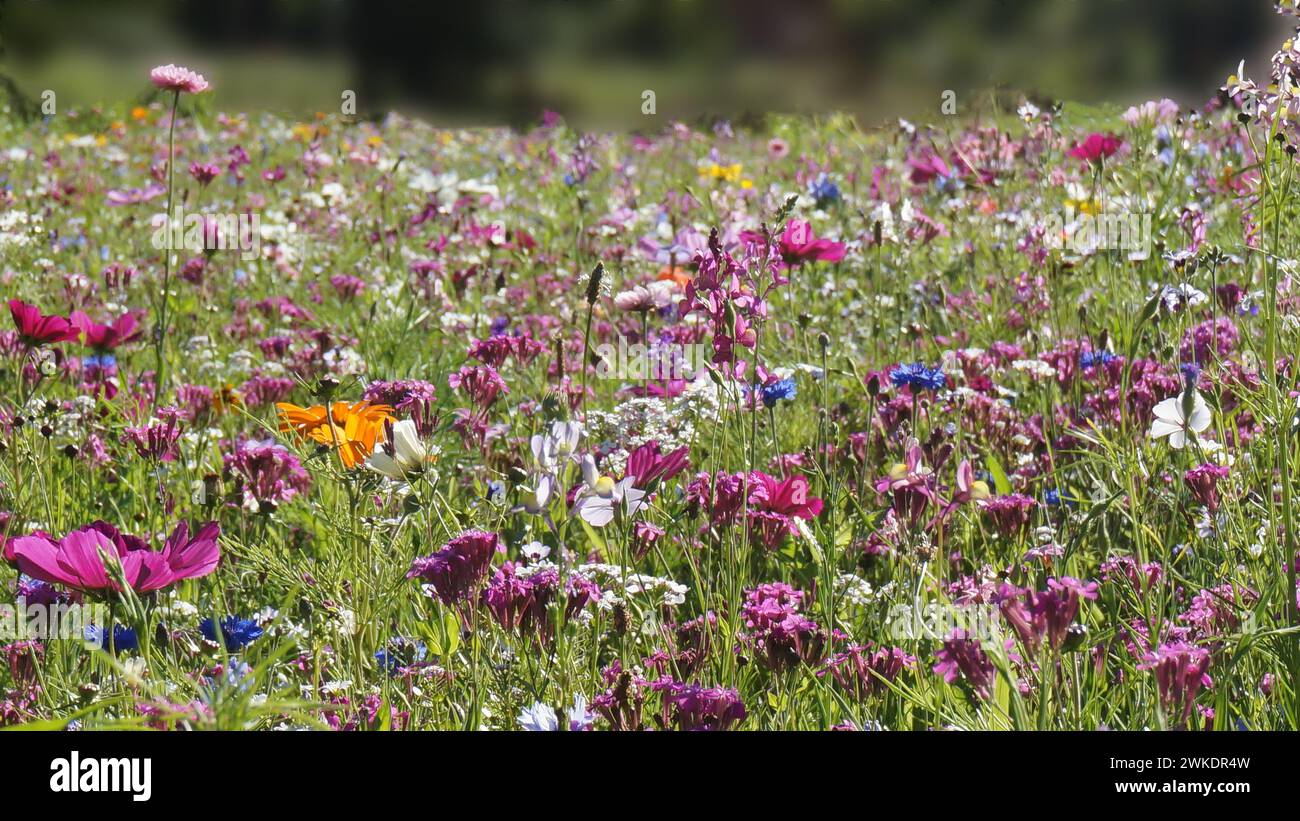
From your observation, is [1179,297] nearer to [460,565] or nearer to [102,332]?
[460,565]

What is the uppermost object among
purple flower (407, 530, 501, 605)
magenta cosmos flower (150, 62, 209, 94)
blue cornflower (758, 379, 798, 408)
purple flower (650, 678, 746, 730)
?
magenta cosmos flower (150, 62, 209, 94)

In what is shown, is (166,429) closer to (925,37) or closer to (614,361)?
(614,361)

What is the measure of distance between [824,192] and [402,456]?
3.60m

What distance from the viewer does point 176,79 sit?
302cm

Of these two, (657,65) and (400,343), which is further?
(657,65)

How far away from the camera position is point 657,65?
1922 cm

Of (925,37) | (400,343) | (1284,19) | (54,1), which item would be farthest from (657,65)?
(1284,19)

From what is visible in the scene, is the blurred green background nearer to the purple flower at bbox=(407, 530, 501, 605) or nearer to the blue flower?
the blue flower

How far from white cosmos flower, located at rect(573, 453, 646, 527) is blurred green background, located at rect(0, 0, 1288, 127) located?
42.0ft

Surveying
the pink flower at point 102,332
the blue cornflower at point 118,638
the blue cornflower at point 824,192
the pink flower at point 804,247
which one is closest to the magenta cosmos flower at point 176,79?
the pink flower at point 102,332

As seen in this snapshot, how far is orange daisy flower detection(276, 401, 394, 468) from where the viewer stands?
1654 mm

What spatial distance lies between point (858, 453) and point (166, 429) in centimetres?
134

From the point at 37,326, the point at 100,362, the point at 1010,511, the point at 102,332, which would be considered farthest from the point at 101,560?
the point at 100,362

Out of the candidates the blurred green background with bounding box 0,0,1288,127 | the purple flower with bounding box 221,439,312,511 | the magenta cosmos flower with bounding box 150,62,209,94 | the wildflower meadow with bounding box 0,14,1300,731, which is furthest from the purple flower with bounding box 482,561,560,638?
the blurred green background with bounding box 0,0,1288,127
